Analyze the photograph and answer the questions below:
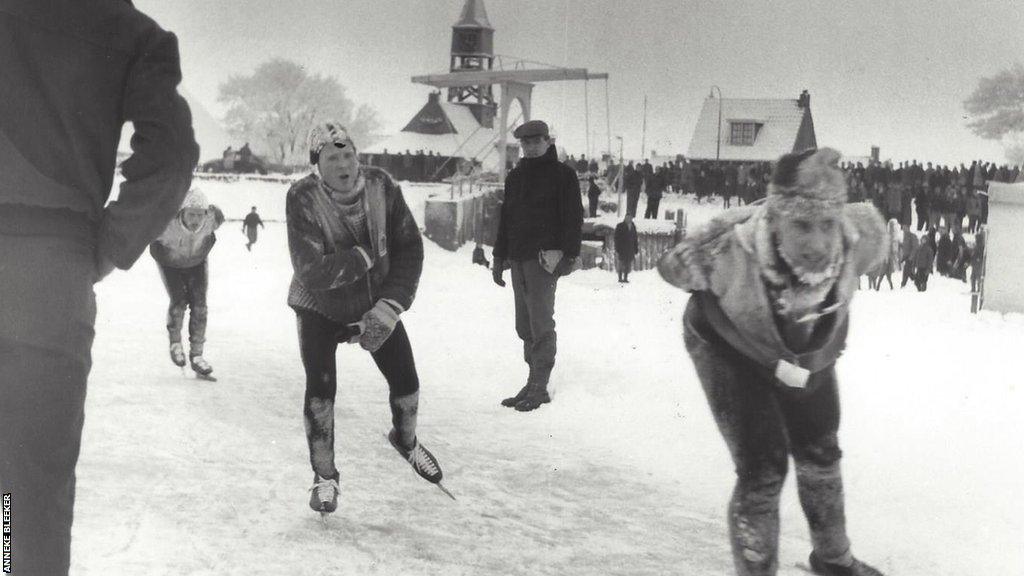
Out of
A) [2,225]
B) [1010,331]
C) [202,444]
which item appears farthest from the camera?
[1010,331]

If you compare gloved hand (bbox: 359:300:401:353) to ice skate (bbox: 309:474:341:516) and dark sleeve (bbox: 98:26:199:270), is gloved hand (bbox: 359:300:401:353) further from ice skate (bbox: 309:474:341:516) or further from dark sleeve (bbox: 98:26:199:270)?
dark sleeve (bbox: 98:26:199:270)

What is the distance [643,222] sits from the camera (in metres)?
17.7

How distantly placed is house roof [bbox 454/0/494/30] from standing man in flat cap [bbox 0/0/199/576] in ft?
24.6

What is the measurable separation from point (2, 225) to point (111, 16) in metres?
0.54

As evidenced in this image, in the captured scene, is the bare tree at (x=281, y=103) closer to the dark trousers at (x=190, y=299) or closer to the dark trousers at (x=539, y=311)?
the dark trousers at (x=190, y=299)

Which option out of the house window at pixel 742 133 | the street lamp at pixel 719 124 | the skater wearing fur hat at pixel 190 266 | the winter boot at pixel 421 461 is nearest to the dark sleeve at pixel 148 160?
the winter boot at pixel 421 461

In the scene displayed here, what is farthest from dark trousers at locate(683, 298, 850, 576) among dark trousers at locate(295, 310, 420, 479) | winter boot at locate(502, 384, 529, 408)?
winter boot at locate(502, 384, 529, 408)

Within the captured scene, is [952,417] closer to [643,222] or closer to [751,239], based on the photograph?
[751,239]

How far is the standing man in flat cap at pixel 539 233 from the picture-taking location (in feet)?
22.3

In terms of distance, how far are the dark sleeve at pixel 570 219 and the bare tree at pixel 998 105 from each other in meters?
3.95

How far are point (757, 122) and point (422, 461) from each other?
302 inches

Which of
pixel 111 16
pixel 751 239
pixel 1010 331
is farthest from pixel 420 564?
pixel 1010 331

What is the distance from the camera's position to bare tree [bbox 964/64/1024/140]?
8.74 metres

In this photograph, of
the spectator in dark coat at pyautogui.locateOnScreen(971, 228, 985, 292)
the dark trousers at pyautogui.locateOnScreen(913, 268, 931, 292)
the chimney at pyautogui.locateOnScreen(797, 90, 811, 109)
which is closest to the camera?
the chimney at pyautogui.locateOnScreen(797, 90, 811, 109)
